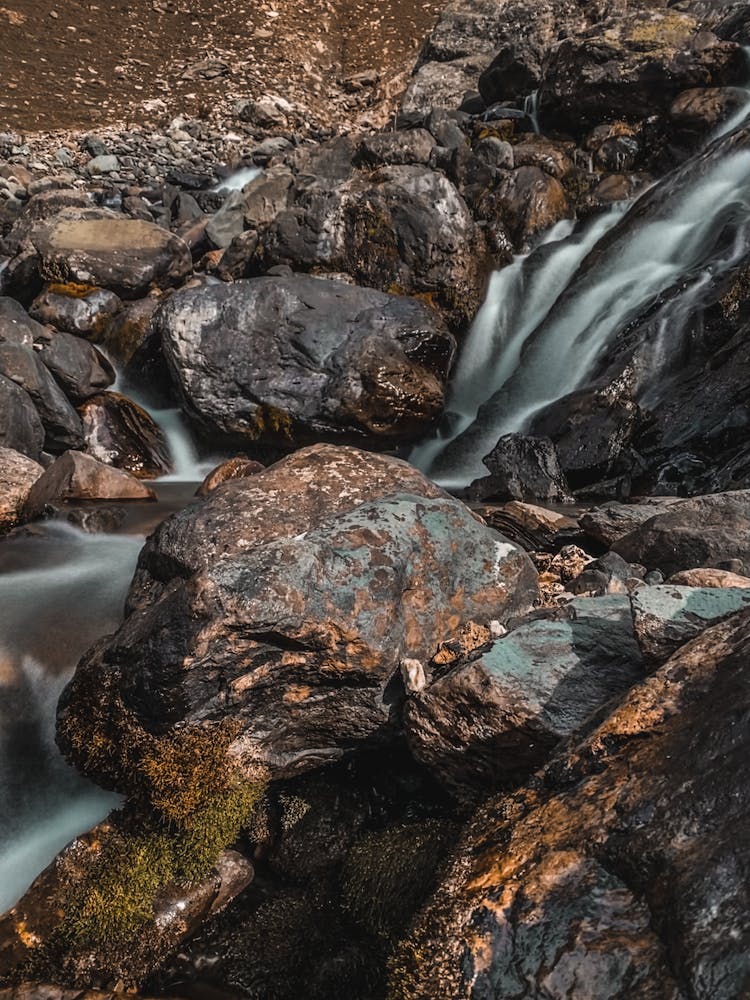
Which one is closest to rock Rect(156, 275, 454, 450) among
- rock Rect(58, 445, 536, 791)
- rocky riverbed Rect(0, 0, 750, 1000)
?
rocky riverbed Rect(0, 0, 750, 1000)

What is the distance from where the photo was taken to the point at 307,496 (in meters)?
4.93

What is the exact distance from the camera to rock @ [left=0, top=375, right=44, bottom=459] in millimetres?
8961

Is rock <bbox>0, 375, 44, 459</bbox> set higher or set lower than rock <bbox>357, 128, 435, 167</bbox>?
lower

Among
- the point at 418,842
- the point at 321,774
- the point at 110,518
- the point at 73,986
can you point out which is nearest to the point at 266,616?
the point at 321,774

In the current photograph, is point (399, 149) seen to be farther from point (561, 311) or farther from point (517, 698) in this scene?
point (517, 698)

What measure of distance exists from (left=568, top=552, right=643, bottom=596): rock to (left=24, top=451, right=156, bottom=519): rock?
18.4ft

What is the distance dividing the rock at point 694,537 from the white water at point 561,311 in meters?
4.75

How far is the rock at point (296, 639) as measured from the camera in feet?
11.0

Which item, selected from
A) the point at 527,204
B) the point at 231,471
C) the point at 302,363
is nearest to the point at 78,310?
the point at 302,363

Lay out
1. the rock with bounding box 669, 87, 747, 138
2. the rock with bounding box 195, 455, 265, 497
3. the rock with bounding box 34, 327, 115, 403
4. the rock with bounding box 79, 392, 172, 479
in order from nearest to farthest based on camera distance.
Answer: the rock with bounding box 195, 455, 265, 497
the rock with bounding box 79, 392, 172, 479
the rock with bounding box 34, 327, 115, 403
the rock with bounding box 669, 87, 747, 138

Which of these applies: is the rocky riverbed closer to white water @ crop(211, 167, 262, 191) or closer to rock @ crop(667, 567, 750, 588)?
rock @ crop(667, 567, 750, 588)

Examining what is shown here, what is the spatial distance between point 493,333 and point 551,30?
19.4 metres

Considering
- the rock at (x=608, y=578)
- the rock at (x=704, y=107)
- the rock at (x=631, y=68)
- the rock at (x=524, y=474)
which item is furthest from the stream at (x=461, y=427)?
the rock at (x=608, y=578)

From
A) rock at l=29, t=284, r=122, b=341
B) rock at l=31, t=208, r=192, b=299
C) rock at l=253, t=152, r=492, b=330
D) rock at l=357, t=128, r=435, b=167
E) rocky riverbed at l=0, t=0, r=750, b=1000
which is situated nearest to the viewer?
rocky riverbed at l=0, t=0, r=750, b=1000
